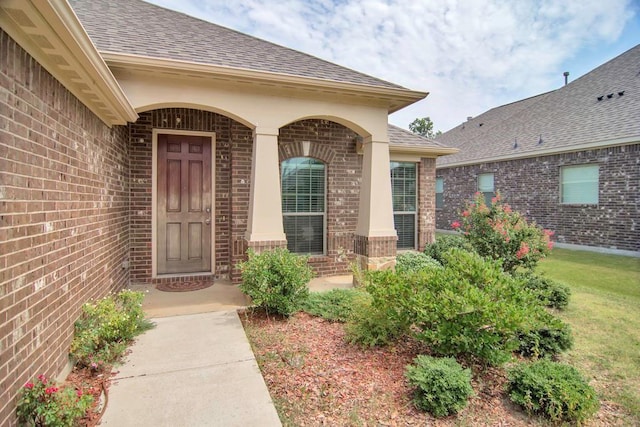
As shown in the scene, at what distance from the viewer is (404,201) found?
27.0 feet

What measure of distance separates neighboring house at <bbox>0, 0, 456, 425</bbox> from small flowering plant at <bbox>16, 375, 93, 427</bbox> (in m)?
0.08

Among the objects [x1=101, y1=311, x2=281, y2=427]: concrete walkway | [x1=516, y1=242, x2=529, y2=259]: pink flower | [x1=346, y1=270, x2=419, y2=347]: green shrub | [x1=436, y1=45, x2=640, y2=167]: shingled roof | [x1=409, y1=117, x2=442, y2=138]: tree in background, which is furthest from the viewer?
[x1=409, y1=117, x2=442, y2=138]: tree in background

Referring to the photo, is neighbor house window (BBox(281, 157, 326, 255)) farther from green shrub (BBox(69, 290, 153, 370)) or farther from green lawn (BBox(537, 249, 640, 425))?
green lawn (BBox(537, 249, 640, 425))

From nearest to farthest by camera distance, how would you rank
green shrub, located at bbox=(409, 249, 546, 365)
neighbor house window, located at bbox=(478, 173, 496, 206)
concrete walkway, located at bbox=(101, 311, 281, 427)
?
concrete walkway, located at bbox=(101, 311, 281, 427)
green shrub, located at bbox=(409, 249, 546, 365)
neighbor house window, located at bbox=(478, 173, 496, 206)

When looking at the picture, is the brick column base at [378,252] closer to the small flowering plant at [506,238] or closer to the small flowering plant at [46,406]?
the small flowering plant at [506,238]

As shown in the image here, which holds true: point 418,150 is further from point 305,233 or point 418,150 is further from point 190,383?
point 190,383

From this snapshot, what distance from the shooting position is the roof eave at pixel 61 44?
6.11ft

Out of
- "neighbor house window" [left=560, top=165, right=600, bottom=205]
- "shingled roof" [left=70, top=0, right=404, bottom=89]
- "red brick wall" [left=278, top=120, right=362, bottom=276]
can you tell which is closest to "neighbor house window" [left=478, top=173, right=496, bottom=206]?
"neighbor house window" [left=560, top=165, right=600, bottom=205]

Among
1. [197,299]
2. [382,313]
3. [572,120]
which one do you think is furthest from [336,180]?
[572,120]

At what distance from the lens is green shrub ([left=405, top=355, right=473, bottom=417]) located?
8.04 feet

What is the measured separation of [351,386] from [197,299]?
9.97ft

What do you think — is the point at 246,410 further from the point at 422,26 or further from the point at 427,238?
the point at 422,26

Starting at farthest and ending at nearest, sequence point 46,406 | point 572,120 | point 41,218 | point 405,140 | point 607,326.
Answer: point 572,120 → point 405,140 → point 607,326 → point 41,218 → point 46,406

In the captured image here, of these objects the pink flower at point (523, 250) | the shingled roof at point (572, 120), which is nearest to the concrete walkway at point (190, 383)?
the pink flower at point (523, 250)
